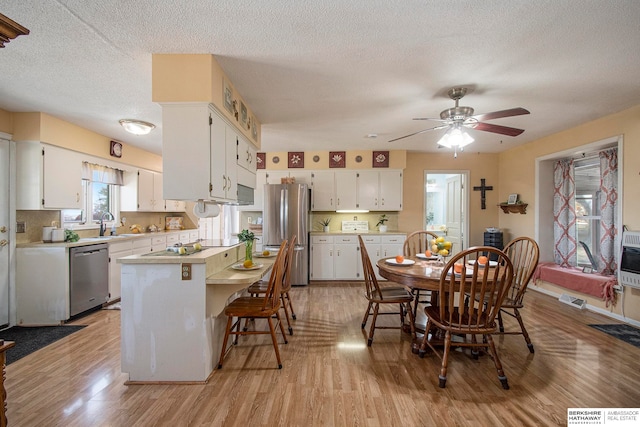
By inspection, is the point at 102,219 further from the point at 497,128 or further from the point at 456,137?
the point at 497,128

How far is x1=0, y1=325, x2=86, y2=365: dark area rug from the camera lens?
254 cm

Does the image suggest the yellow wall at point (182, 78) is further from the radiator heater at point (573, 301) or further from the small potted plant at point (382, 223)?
the radiator heater at point (573, 301)

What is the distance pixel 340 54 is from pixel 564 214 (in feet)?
14.3

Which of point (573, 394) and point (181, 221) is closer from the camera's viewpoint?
point (573, 394)

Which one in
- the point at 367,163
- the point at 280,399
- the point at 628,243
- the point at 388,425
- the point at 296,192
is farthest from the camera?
the point at 367,163

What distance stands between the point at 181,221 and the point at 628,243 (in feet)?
22.9

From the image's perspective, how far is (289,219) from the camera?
485cm

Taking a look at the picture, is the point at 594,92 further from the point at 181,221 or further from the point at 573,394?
the point at 181,221

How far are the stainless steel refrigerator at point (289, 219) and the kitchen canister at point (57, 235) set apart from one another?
2.63 meters

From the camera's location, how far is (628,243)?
3.16 metres

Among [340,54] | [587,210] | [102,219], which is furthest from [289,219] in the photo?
[587,210]

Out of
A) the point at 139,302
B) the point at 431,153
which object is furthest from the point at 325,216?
the point at 139,302

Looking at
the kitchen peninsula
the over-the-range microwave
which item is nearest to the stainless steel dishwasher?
the kitchen peninsula

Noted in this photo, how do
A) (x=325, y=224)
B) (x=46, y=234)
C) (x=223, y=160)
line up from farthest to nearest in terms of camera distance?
(x=325, y=224) < (x=46, y=234) < (x=223, y=160)
